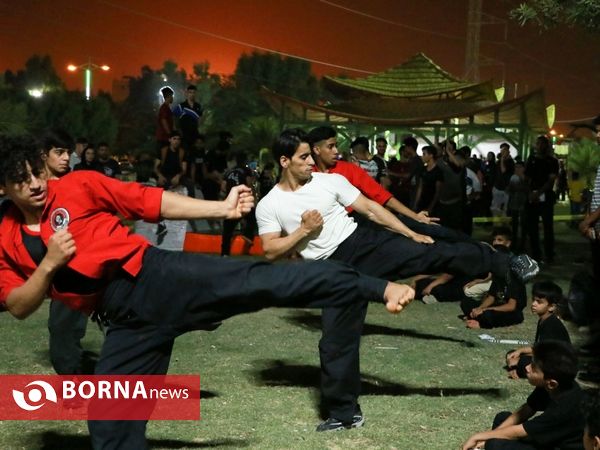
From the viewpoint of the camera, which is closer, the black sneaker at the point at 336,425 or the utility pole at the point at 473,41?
the black sneaker at the point at 336,425

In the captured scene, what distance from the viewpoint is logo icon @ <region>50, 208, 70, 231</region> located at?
441cm

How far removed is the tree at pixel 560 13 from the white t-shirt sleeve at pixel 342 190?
16.2 ft

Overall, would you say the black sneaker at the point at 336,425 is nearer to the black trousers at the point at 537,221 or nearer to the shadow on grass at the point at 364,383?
the shadow on grass at the point at 364,383

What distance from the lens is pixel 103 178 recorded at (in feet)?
15.1

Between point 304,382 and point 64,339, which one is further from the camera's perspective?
point 304,382

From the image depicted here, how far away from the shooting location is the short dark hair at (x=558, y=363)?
16.2 ft

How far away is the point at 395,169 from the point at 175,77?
9006 centimetres

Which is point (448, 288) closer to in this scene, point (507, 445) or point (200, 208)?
point (507, 445)

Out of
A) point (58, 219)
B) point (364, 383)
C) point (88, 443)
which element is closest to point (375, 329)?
point (364, 383)

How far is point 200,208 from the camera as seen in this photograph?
15.4 feet

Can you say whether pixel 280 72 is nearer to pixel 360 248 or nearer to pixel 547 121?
pixel 547 121

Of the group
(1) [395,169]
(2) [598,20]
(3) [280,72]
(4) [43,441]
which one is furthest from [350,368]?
(3) [280,72]

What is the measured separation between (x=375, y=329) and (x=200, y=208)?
5214 millimetres

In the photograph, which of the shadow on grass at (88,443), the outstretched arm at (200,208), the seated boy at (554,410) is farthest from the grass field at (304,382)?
the outstretched arm at (200,208)
